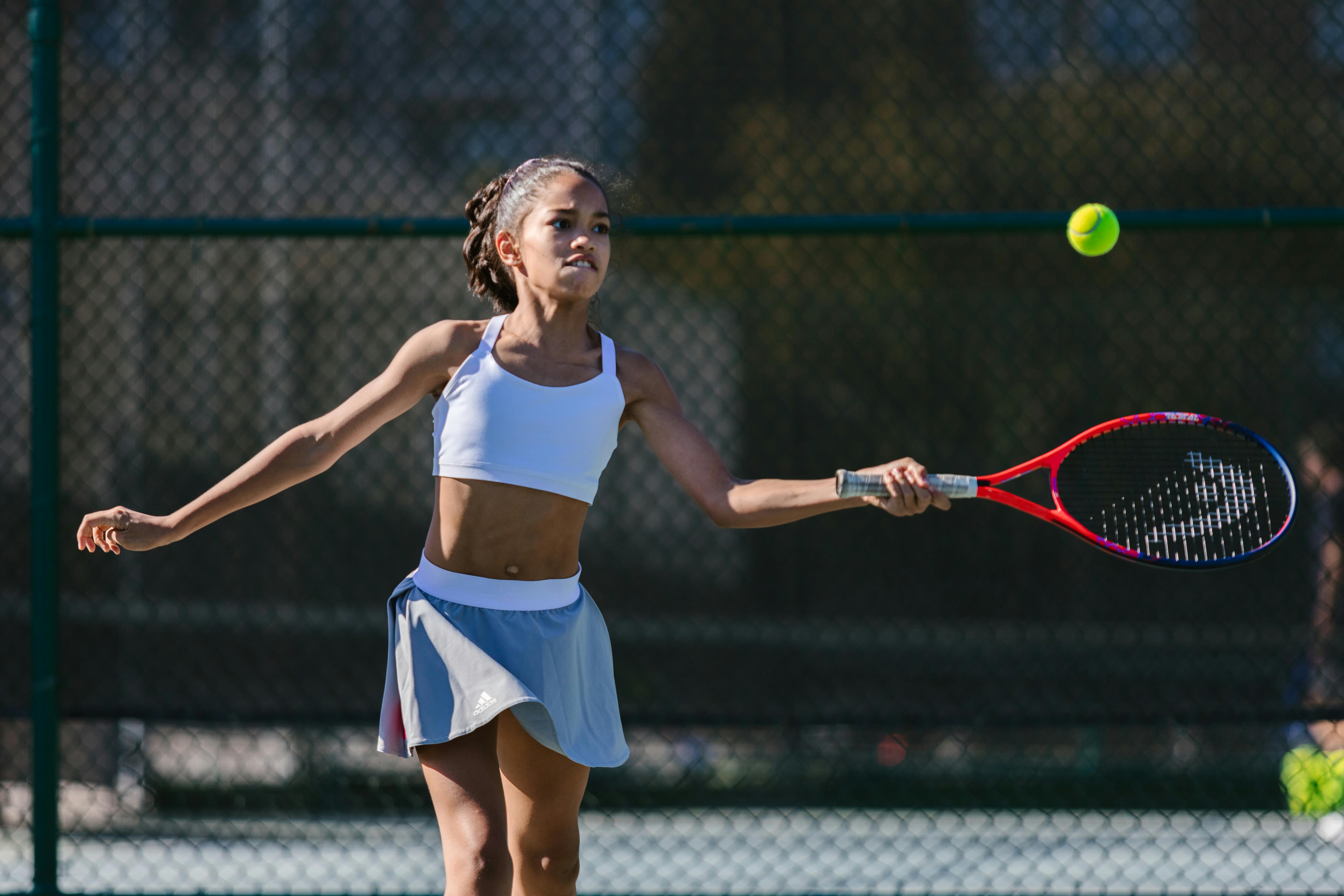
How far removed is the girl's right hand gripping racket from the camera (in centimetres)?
207

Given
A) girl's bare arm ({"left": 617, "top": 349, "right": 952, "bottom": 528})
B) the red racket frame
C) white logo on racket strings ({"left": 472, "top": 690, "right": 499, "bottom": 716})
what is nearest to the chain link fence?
the red racket frame

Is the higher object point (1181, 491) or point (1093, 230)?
point (1093, 230)

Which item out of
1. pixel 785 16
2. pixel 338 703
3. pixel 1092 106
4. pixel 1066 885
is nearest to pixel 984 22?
pixel 1092 106

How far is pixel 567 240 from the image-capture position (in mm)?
2076

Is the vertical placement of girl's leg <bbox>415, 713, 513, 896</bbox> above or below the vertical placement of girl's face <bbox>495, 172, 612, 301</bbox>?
below

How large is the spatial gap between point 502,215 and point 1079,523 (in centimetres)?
117

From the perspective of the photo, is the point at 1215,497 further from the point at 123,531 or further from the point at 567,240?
the point at 123,531

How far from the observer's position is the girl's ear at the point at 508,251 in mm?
2174

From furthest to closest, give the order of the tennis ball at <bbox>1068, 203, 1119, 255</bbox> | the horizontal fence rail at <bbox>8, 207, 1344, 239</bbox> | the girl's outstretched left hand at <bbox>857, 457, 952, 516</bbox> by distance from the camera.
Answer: the horizontal fence rail at <bbox>8, 207, 1344, 239</bbox>, the tennis ball at <bbox>1068, 203, 1119, 255</bbox>, the girl's outstretched left hand at <bbox>857, 457, 952, 516</bbox>

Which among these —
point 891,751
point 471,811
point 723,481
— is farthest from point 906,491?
point 891,751

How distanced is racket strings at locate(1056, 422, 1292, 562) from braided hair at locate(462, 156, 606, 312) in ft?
3.51

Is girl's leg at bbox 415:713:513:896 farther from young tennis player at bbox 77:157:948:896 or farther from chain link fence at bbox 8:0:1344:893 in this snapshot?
chain link fence at bbox 8:0:1344:893

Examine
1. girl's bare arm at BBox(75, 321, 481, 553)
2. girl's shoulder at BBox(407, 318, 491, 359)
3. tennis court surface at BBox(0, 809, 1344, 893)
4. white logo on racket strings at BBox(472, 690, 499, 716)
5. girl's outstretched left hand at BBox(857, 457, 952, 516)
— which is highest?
girl's shoulder at BBox(407, 318, 491, 359)

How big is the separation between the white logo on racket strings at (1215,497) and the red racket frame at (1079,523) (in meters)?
0.13
